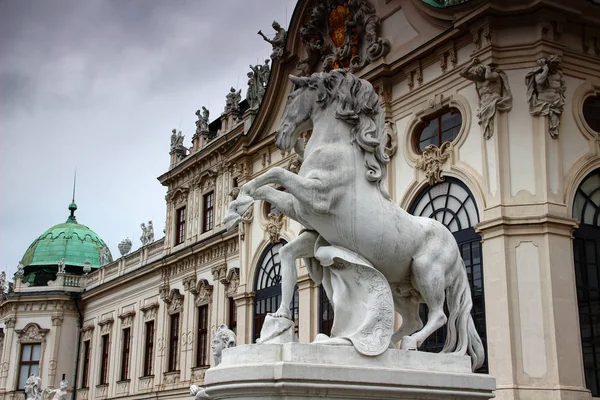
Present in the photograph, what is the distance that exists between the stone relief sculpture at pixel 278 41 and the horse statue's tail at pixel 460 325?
18.2 metres

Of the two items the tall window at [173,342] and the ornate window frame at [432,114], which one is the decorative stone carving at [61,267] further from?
the ornate window frame at [432,114]

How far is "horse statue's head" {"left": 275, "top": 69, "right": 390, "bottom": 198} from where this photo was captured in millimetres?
6379

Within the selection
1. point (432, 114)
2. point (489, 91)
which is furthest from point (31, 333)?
point (489, 91)

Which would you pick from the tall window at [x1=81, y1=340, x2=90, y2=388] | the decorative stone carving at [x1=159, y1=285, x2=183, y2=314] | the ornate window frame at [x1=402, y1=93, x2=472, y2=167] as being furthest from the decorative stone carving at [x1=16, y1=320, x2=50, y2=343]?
the ornate window frame at [x1=402, y1=93, x2=472, y2=167]

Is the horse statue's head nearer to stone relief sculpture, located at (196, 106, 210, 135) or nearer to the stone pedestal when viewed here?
the stone pedestal

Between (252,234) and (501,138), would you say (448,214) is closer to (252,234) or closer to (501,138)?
(501,138)

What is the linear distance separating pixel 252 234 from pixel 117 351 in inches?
599

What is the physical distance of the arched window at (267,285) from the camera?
77.8 feet

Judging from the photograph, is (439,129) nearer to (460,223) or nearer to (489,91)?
(489,91)

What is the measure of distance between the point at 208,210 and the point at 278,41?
992 centimetres

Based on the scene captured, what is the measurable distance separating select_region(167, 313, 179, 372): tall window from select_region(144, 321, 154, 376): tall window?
6.28ft

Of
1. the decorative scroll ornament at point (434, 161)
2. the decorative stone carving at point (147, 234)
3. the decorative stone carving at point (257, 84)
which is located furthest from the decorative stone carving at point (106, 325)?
the decorative scroll ornament at point (434, 161)

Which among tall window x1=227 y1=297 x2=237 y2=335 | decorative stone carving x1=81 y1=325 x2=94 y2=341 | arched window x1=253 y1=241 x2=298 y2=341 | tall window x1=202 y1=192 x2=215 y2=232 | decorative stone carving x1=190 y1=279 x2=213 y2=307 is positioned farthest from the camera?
decorative stone carving x1=81 y1=325 x2=94 y2=341

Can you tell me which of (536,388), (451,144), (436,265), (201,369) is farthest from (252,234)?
(436,265)
